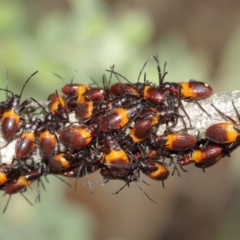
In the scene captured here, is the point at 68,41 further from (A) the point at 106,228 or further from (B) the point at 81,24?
(A) the point at 106,228

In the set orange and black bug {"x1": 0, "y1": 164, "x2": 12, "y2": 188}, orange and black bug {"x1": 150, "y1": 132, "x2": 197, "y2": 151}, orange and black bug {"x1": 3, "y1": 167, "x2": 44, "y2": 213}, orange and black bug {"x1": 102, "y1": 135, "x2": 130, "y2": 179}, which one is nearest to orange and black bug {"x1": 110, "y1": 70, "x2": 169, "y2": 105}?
orange and black bug {"x1": 150, "y1": 132, "x2": 197, "y2": 151}

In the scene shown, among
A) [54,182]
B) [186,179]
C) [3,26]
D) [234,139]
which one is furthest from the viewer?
[186,179]

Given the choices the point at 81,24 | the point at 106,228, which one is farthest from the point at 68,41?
the point at 106,228

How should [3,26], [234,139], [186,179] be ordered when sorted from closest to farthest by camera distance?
[234,139], [3,26], [186,179]

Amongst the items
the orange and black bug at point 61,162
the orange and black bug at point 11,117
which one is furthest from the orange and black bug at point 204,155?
the orange and black bug at point 11,117

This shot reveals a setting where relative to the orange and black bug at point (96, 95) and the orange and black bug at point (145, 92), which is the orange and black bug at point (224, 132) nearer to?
the orange and black bug at point (145, 92)

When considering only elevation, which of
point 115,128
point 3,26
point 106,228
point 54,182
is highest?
point 3,26

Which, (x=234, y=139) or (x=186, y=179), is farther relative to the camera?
(x=186, y=179)

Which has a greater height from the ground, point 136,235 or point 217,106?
point 217,106

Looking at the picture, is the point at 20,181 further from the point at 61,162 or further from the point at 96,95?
the point at 96,95
